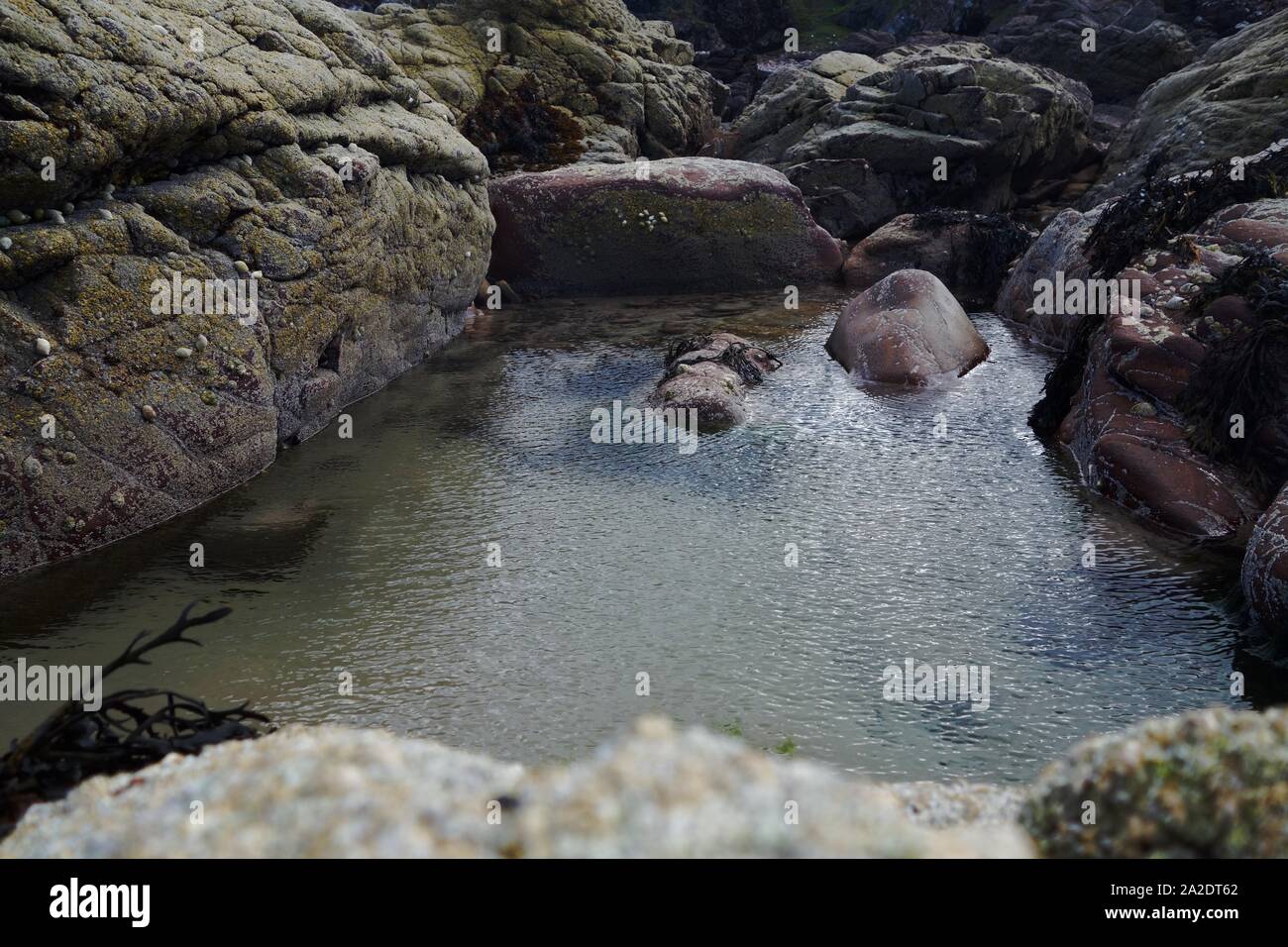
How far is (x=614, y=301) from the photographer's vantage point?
49.9ft

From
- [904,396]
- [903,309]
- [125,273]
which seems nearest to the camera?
[125,273]

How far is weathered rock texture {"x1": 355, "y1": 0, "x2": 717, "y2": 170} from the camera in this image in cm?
1845

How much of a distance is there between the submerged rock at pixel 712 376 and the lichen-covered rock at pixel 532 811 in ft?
23.2

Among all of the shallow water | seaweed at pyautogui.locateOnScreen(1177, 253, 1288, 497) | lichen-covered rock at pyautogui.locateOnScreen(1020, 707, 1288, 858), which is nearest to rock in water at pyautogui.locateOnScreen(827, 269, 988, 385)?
the shallow water

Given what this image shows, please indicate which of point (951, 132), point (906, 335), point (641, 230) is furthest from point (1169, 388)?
point (951, 132)

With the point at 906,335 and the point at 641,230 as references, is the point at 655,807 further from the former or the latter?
the point at 641,230

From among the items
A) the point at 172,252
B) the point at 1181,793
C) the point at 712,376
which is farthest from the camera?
the point at 712,376

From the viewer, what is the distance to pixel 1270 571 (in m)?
5.59

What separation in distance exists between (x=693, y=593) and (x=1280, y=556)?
313cm

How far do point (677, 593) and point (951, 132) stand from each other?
15957 mm

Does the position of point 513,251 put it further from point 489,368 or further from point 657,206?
point 489,368

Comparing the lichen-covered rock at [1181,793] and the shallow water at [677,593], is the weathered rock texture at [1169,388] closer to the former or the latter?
the shallow water at [677,593]

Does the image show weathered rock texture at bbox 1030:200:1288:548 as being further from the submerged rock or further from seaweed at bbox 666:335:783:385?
seaweed at bbox 666:335:783:385
